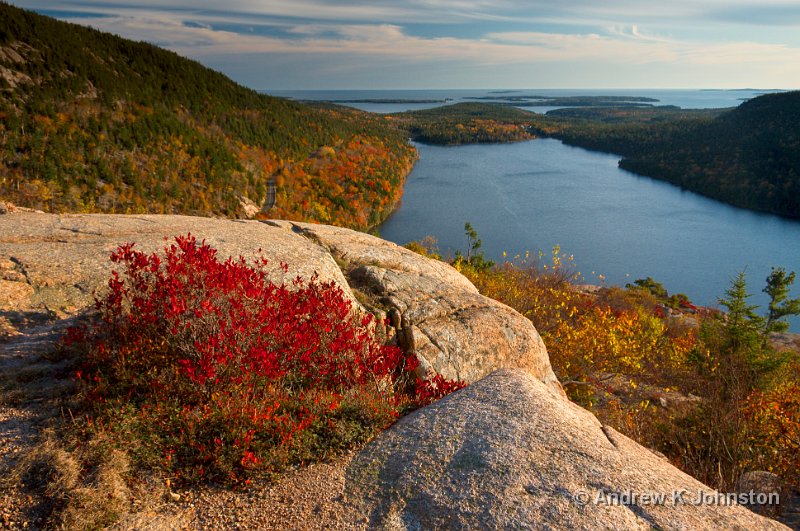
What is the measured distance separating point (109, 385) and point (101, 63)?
11482 centimetres

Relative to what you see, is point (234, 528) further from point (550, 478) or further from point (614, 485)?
point (614, 485)

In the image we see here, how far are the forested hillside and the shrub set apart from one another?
25930 mm

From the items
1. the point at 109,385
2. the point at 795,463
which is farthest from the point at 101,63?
the point at 795,463

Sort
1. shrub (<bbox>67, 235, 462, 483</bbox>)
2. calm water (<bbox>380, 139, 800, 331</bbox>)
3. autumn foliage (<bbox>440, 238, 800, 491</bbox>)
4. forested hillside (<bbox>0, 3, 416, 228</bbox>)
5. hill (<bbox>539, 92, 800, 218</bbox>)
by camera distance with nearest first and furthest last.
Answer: shrub (<bbox>67, 235, 462, 483</bbox>), autumn foliage (<bbox>440, 238, 800, 491</bbox>), forested hillside (<bbox>0, 3, 416, 228</bbox>), calm water (<bbox>380, 139, 800, 331</bbox>), hill (<bbox>539, 92, 800, 218</bbox>)

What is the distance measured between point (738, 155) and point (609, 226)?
91.4 metres

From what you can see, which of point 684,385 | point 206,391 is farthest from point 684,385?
point 206,391

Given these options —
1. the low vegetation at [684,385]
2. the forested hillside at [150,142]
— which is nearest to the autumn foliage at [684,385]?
the low vegetation at [684,385]

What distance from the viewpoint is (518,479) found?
18.2ft

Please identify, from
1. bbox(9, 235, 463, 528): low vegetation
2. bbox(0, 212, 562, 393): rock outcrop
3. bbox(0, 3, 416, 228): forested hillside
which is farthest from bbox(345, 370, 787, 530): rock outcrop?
bbox(0, 3, 416, 228): forested hillside

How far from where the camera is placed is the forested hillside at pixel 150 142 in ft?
182

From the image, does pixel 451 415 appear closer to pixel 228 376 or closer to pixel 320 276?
pixel 228 376

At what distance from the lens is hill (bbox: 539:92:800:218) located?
12156 cm

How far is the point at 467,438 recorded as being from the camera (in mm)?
6262

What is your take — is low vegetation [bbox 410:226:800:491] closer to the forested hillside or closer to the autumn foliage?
the autumn foliage
